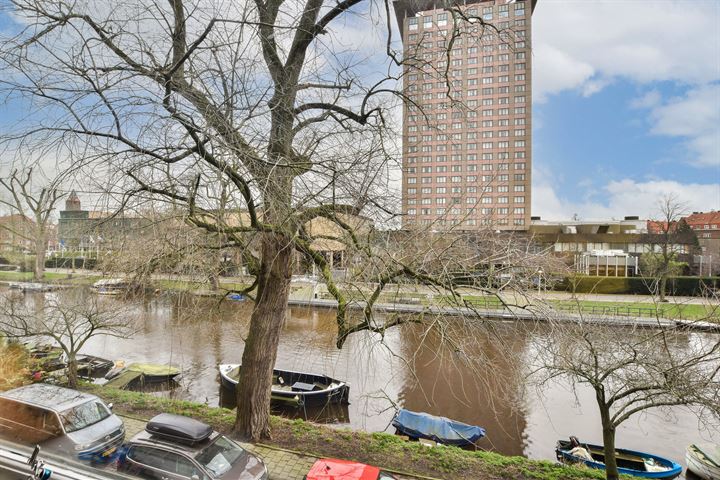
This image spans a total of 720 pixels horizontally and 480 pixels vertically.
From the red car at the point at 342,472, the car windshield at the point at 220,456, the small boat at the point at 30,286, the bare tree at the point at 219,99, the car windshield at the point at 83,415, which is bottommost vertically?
the red car at the point at 342,472

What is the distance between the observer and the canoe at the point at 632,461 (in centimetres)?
Result: 326

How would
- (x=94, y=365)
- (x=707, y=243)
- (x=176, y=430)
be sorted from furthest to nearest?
(x=707, y=243)
(x=94, y=365)
(x=176, y=430)

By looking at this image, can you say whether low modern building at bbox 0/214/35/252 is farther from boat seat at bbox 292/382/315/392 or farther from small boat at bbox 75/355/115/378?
boat seat at bbox 292/382/315/392

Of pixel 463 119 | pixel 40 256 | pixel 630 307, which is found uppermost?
pixel 463 119

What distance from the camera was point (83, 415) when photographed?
1.35 meters

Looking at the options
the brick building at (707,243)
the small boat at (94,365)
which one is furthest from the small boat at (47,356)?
the brick building at (707,243)

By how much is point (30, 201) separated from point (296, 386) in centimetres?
389

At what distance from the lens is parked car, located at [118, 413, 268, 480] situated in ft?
4.05

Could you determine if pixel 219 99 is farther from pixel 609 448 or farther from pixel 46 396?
pixel 609 448

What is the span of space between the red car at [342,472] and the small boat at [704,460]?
309 centimetres

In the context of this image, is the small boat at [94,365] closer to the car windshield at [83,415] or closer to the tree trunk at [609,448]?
the car windshield at [83,415]

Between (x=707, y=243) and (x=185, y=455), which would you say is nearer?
(x=185, y=455)

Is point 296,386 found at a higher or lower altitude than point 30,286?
lower

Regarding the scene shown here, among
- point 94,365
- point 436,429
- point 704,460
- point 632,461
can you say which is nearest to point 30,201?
point 94,365
